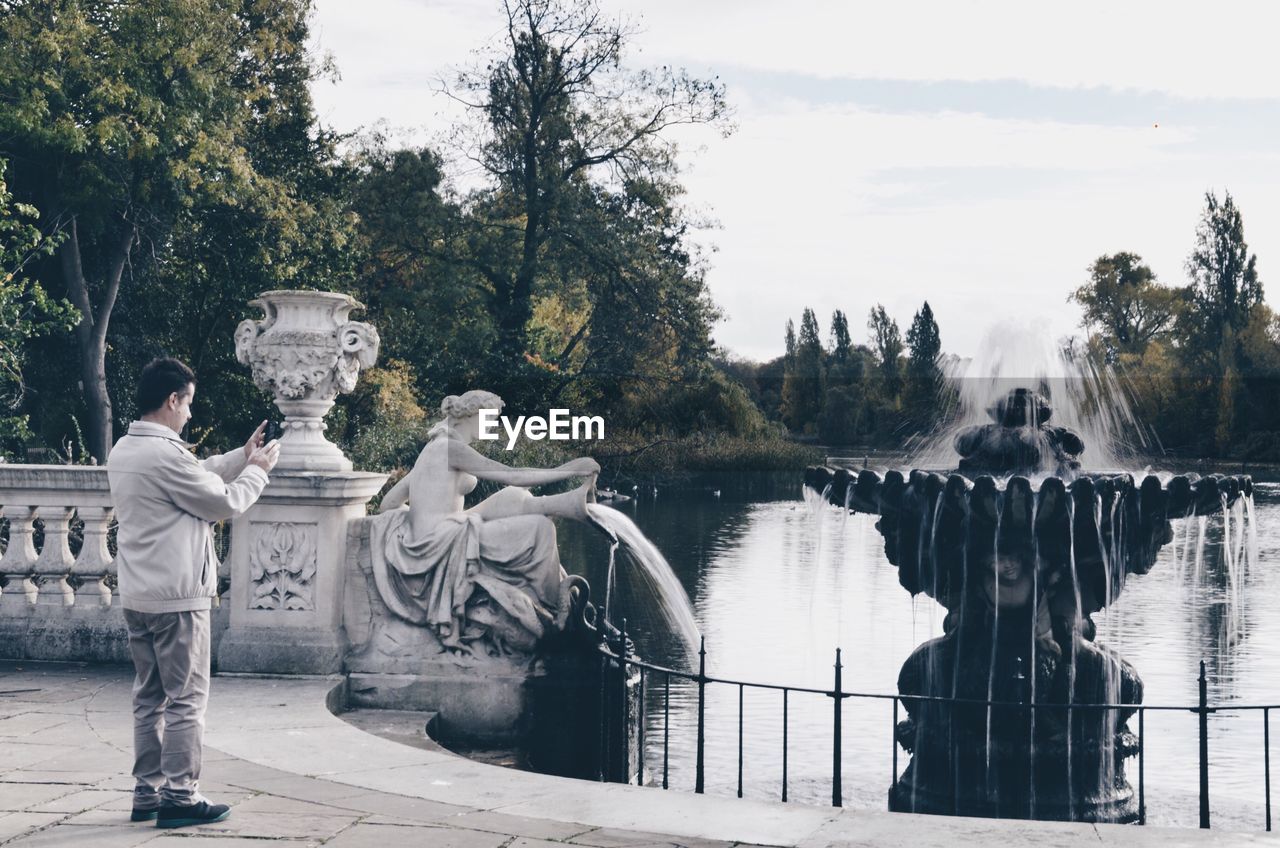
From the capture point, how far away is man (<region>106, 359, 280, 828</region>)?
4613 millimetres

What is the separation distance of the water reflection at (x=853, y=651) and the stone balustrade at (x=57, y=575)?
354 cm

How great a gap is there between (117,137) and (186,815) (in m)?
21.8

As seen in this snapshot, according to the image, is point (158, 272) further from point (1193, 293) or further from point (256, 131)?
point (1193, 293)

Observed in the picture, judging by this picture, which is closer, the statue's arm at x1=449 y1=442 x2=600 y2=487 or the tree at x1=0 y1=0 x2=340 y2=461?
the statue's arm at x1=449 y1=442 x2=600 y2=487

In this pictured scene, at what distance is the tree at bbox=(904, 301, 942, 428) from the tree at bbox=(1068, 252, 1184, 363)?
1117 cm

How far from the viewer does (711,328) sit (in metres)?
36.7

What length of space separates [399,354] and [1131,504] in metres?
28.9

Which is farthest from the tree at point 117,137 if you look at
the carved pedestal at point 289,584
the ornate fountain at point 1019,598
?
the ornate fountain at point 1019,598

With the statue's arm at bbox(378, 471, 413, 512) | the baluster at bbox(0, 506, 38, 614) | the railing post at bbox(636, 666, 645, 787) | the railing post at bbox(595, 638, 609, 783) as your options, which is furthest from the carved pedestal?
the railing post at bbox(636, 666, 645, 787)

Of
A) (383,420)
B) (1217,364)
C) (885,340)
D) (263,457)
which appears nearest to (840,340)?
(885,340)

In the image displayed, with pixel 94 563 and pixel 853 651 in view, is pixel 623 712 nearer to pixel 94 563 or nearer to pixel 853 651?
pixel 94 563

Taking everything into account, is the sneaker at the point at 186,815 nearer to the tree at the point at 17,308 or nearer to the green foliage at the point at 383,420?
the tree at the point at 17,308

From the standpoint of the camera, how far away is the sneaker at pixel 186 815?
455cm

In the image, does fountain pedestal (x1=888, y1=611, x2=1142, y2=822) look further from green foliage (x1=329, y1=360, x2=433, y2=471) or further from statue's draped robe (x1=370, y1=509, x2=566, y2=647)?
green foliage (x1=329, y1=360, x2=433, y2=471)
